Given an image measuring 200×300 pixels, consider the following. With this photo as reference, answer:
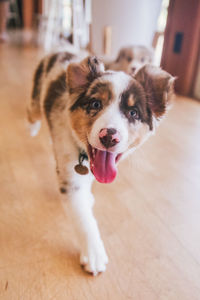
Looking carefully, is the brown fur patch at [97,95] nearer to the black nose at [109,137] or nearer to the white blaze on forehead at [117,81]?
the white blaze on forehead at [117,81]

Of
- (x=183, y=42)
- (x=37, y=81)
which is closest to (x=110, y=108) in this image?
(x=37, y=81)

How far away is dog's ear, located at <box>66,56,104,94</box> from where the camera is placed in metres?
1.20

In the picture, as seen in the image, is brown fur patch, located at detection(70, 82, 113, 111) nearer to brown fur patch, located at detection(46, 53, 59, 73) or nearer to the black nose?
the black nose

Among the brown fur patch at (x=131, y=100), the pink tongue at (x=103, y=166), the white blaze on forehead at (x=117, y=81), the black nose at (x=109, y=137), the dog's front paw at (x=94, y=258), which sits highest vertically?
the white blaze on forehead at (x=117, y=81)

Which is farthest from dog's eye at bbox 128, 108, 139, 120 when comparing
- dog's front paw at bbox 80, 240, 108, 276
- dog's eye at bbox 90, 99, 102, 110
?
dog's front paw at bbox 80, 240, 108, 276

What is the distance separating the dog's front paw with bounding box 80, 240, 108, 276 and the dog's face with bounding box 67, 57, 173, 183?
330mm

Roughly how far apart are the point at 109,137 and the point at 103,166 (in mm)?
200

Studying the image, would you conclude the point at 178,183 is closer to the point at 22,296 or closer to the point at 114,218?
the point at 114,218

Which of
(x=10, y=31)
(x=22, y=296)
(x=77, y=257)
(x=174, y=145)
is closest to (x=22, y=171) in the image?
(x=77, y=257)

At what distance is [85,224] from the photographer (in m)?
1.30

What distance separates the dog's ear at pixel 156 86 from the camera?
1.11 m

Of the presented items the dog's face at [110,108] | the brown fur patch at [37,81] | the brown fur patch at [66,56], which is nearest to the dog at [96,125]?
the dog's face at [110,108]

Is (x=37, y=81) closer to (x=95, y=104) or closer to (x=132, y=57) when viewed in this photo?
(x=95, y=104)

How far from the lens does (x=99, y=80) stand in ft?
3.85
